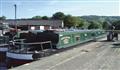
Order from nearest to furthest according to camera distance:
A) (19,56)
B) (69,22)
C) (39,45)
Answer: (19,56)
(39,45)
(69,22)

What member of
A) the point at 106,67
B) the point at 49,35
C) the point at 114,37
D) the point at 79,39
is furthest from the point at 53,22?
the point at 106,67

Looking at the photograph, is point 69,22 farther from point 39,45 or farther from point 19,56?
point 19,56

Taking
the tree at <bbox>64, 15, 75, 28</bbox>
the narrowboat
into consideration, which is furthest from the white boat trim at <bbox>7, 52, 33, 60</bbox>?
the tree at <bbox>64, 15, 75, 28</bbox>

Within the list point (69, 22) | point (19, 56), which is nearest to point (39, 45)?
point (19, 56)

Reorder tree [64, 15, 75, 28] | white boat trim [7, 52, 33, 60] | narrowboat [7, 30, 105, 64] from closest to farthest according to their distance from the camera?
white boat trim [7, 52, 33, 60]
narrowboat [7, 30, 105, 64]
tree [64, 15, 75, 28]

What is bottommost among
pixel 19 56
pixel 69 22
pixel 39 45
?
pixel 19 56

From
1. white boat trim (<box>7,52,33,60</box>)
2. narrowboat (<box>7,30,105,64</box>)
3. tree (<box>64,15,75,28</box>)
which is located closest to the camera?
white boat trim (<box>7,52,33,60</box>)

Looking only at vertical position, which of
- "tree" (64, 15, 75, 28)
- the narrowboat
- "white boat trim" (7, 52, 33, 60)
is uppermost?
"tree" (64, 15, 75, 28)

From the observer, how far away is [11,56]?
2102 centimetres

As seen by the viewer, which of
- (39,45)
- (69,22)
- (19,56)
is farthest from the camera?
(69,22)

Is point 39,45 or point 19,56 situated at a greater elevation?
point 39,45

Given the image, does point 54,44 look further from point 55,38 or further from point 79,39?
Result: point 79,39

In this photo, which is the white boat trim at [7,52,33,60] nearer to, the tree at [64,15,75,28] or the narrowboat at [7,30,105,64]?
the narrowboat at [7,30,105,64]

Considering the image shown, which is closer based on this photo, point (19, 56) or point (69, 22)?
point (19, 56)
